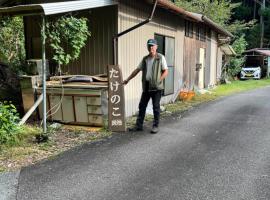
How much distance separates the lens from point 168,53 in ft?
36.3

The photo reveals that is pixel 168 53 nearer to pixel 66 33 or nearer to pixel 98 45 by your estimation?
pixel 98 45

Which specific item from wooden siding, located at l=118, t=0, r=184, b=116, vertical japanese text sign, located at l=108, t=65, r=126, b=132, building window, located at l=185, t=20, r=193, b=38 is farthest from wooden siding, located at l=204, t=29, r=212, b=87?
vertical japanese text sign, located at l=108, t=65, r=126, b=132

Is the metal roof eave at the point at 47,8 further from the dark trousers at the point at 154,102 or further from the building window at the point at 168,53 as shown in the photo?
the building window at the point at 168,53

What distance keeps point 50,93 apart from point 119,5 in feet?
8.23

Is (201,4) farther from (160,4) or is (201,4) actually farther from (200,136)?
(200,136)

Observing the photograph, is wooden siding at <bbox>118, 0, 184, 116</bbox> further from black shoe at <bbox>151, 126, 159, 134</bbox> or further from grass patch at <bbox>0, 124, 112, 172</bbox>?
grass patch at <bbox>0, 124, 112, 172</bbox>

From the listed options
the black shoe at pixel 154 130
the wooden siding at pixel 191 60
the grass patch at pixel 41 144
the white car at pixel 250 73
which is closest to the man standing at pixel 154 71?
the black shoe at pixel 154 130

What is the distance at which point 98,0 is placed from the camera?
7.05m

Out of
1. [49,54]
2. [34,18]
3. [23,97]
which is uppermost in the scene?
[34,18]

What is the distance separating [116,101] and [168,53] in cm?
460

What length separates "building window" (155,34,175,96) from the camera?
34.8 feet

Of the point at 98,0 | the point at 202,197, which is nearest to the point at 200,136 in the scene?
the point at 202,197

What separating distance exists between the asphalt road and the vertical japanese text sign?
1.10 feet

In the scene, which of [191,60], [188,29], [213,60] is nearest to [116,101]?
[188,29]
